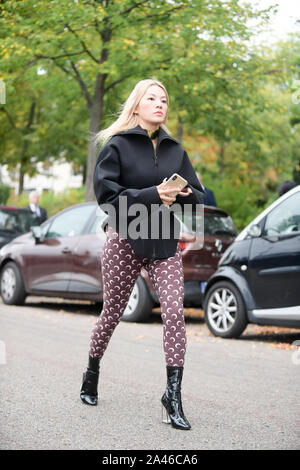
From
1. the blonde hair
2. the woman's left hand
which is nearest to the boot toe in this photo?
the woman's left hand

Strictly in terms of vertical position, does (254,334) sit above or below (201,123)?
below

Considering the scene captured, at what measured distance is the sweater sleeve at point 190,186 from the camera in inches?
177

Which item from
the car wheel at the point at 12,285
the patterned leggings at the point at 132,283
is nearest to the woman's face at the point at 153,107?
the patterned leggings at the point at 132,283

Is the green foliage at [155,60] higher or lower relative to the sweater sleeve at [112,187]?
higher

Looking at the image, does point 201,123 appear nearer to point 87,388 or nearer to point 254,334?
point 254,334

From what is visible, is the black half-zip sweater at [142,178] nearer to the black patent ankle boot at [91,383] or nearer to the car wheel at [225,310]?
the black patent ankle boot at [91,383]

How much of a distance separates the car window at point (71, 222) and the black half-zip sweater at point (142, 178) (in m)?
6.43

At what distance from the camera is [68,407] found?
4.66m

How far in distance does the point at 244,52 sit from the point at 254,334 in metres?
7.91

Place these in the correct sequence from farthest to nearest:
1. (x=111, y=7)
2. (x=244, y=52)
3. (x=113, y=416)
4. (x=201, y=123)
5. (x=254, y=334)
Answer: (x=201, y=123) < (x=244, y=52) < (x=111, y=7) < (x=254, y=334) < (x=113, y=416)

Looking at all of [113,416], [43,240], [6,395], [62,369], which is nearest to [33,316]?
[43,240]

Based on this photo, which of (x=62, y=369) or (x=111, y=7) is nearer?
(x=62, y=369)

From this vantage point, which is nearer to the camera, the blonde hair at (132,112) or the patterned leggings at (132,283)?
the patterned leggings at (132,283)

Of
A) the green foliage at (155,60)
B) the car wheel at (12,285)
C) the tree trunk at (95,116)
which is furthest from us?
the tree trunk at (95,116)
